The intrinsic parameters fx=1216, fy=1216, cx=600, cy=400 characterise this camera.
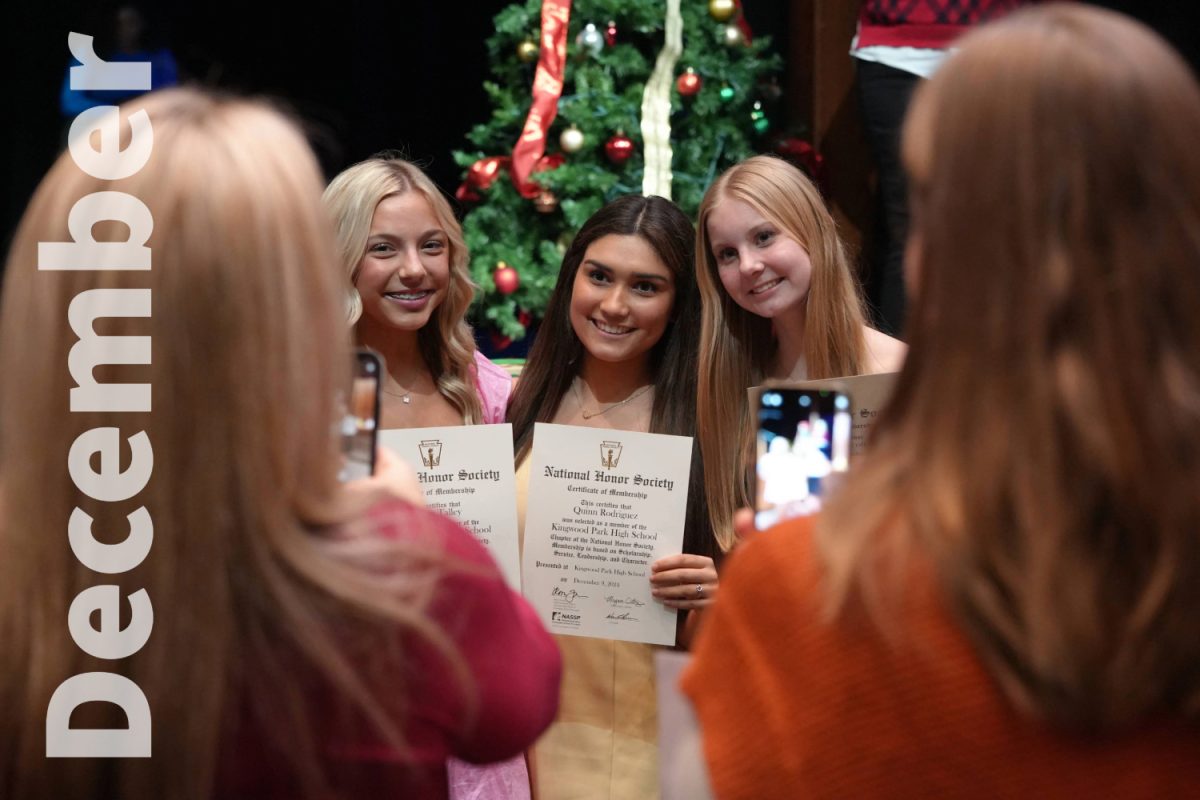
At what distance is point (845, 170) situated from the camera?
183 inches

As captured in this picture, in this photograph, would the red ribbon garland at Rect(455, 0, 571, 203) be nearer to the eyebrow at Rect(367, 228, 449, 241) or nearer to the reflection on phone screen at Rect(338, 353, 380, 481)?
the eyebrow at Rect(367, 228, 449, 241)

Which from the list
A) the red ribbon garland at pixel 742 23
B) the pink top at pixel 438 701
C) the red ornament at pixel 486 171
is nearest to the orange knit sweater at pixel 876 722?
the pink top at pixel 438 701

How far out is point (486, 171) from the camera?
4418mm

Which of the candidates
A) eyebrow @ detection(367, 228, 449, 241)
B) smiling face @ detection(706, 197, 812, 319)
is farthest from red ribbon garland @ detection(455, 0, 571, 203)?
smiling face @ detection(706, 197, 812, 319)

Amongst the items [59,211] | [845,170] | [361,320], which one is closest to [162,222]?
[59,211]

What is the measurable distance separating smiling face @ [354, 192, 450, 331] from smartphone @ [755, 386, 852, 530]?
1280 mm

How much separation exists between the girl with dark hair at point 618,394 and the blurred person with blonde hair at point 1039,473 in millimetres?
1385

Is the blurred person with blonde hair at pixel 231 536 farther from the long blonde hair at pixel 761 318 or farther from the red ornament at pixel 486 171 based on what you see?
the red ornament at pixel 486 171

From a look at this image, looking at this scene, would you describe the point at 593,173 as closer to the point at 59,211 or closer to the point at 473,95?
the point at 473,95

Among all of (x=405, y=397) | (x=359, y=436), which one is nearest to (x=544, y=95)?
(x=405, y=397)

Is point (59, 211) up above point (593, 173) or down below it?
below

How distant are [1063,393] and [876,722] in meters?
0.29

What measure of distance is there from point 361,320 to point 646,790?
1182 millimetres

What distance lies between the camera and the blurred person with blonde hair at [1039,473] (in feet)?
2.95
